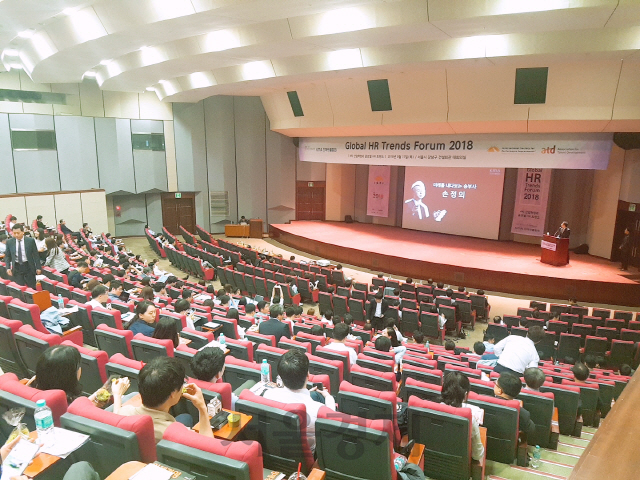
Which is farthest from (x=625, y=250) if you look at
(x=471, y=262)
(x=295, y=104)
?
(x=295, y=104)

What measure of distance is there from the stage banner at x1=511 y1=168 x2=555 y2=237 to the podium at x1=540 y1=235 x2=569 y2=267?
2.98 meters

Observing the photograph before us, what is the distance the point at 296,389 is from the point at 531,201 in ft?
52.8

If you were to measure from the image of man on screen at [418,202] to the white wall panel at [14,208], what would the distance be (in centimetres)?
1532

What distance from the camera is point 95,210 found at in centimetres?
1805

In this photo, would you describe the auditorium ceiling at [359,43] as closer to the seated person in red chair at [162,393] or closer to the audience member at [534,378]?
the audience member at [534,378]

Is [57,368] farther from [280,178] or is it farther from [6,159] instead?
[280,178]

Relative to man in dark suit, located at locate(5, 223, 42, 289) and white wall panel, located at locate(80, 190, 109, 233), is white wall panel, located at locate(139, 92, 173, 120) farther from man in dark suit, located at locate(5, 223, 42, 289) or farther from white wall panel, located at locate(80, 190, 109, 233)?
man in dark suit, located at locate(5, 223, 42, 289)

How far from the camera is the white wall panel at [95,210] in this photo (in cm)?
1775

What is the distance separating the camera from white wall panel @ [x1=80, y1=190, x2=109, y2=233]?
58.2 feet

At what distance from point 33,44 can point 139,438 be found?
1292cm

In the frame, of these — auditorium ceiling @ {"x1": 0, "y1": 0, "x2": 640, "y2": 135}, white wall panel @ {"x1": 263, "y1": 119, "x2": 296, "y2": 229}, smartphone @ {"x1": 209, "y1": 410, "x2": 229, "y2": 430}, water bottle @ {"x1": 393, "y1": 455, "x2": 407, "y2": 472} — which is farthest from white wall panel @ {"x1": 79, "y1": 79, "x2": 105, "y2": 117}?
water bottle @ {"x1": 393, "y1": 455, "x2": 407, "y2": 472}

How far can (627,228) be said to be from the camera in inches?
556

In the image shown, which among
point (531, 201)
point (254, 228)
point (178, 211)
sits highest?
point (531, 201)

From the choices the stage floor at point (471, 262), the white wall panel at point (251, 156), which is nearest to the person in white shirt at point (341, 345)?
the stage floor at point (471, 262)
